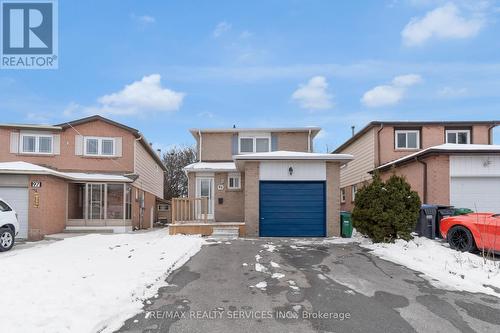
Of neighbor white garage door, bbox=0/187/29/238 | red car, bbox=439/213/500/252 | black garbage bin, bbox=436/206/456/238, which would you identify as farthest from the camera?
neighbor white garage door, bbox=0/187/29/238

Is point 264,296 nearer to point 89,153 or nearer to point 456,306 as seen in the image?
point 456,306

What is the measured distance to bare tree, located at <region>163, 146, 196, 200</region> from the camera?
42.9m

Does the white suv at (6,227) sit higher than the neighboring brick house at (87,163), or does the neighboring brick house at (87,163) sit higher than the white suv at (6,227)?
the neighboring brick house at (87,163)

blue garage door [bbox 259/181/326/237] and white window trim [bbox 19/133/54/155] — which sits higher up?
white window trim [bbox 19/133/54/155]

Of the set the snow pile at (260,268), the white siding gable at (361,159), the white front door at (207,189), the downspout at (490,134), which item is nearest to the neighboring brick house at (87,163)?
the white front door at (207,189)

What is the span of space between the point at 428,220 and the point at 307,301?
27.4 ft

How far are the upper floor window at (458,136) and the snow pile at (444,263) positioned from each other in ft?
35.4

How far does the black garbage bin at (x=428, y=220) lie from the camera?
40.6ft

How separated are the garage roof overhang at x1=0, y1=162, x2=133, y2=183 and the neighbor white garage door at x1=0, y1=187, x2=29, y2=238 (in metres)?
0.81

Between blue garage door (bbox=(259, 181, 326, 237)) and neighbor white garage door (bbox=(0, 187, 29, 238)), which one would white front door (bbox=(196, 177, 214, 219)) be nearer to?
blue garage door (bbox=(259, 181, 326, 237))

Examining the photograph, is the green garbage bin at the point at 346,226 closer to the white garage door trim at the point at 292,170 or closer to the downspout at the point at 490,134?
the white garage door trim at the point at 292,170

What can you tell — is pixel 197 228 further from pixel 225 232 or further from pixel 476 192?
pixel 476 192

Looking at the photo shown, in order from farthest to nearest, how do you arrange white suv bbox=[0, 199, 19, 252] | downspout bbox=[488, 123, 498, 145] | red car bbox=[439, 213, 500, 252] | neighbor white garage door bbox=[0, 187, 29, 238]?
downspout bbox=[488, 123, 498, 145], neighbor white garage door bbox=[0, 187, 29, 238], white suv bbox=[0, 199, 19, 252], red car bbox=[439, 213, 500, 252]

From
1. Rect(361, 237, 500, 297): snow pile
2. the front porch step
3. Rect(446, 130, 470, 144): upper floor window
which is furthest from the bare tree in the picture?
Rect(361, 237, 500, 297): snow pile
